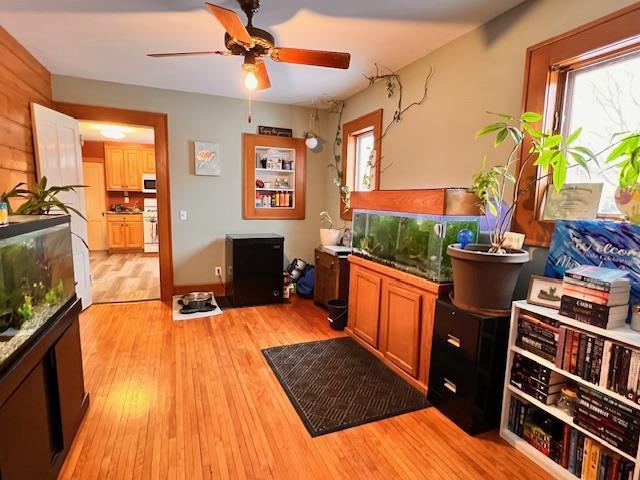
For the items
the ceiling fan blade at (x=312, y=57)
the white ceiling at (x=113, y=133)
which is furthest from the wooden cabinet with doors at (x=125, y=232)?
the ceiling fan blade at (x=312, y=57)

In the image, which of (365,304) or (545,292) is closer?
(545,292)

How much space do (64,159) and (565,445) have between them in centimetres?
454

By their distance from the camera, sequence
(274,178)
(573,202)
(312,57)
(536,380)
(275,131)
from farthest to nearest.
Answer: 1. (274,178)
2. (275,131)
3. (312,57)
4. (573,202)
5. (536,380)

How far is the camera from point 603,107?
180cm

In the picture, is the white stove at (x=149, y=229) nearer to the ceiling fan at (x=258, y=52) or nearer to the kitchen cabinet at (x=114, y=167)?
the kitchen cabinet at (x=114, y=167)

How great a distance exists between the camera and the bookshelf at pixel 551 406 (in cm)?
135

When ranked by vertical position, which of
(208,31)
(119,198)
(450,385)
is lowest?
(450,385)

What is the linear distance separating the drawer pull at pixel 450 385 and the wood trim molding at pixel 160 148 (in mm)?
3370

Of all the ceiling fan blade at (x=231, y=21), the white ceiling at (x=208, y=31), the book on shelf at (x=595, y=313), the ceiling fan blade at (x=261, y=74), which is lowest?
the book on shelf at (x=595, y=313)

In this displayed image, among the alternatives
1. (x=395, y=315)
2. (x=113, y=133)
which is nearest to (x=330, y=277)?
(x=395, y=315)

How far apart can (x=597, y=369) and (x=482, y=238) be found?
41.7 inches

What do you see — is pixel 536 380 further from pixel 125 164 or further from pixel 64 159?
pixel 125 164

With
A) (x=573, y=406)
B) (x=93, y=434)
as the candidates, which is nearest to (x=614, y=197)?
(x=573, y=406)

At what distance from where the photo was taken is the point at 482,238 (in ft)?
7.63
